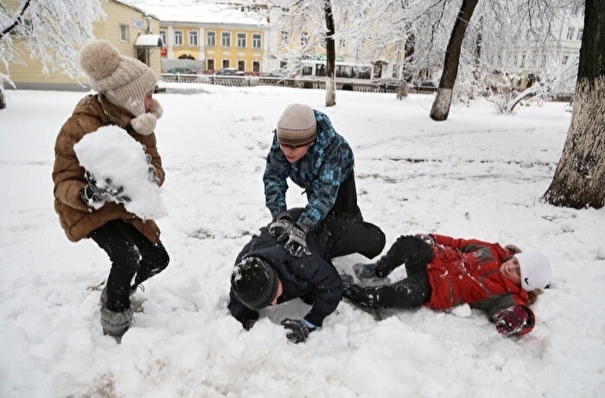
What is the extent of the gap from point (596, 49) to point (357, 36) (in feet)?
40.9

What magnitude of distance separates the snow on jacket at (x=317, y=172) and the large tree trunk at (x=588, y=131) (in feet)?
9.74

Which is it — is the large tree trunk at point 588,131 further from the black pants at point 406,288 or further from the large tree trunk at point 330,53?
the large tree trunk at point 330,53

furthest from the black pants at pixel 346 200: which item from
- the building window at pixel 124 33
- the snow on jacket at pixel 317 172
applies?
the building window at pixel 124 33

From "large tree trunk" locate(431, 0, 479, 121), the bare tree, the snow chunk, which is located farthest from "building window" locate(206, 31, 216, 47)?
the snow chunk

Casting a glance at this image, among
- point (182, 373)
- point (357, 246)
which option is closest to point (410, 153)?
point (357, 246)

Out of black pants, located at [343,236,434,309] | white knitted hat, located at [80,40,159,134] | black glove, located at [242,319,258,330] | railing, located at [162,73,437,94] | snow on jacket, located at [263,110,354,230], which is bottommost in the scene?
black glove, located at [242,319,258,330]

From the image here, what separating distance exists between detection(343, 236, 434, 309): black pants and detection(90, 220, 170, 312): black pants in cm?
135

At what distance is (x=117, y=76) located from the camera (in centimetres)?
215

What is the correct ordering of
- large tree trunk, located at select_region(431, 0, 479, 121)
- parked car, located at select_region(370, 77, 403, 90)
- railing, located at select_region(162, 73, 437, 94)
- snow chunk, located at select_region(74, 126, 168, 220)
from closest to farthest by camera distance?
snow chunk, located at select_region(74, 126, 168, 220) < large tree trunk, located at select_region(431, 0, 479, 121) < parked car, located at select_region(370, 77, 403, 90) < railing, located at select_region(162, 73, 437, 94)

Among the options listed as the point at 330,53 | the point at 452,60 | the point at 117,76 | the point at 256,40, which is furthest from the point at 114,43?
the point at 117,76

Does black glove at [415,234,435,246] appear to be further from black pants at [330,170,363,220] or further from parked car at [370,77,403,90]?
parked car at [370,77,403,90]

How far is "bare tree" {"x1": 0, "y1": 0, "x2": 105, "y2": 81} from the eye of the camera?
10906 millimetres

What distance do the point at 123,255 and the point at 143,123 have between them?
0.75 meters

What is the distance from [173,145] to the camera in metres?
7.69
